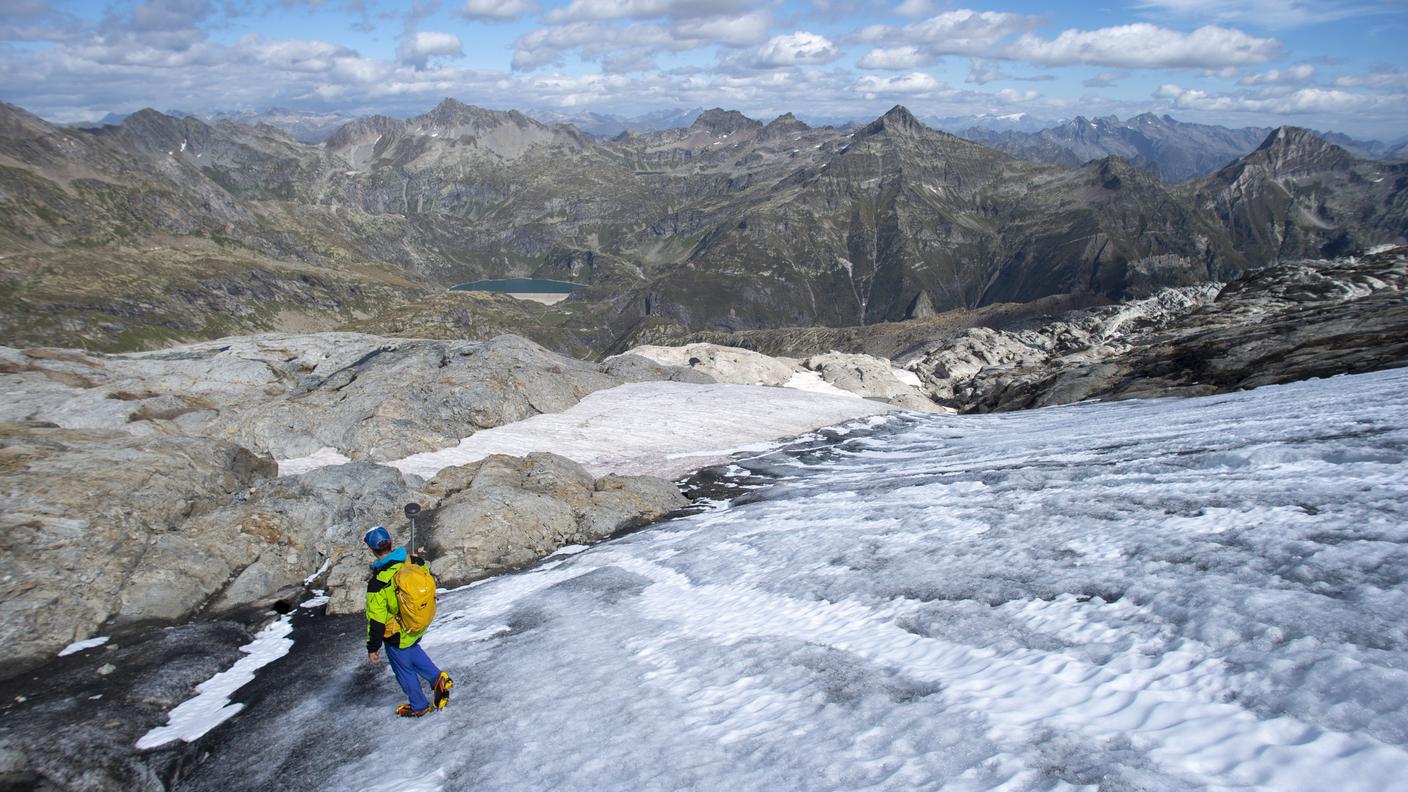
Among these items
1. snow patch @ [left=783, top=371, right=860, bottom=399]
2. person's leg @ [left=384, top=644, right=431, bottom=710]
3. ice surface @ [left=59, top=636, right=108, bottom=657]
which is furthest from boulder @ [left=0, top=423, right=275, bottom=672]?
snow patch @ [left=783, top=371, right=860, bottom=399]

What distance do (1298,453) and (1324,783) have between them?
52.9ft

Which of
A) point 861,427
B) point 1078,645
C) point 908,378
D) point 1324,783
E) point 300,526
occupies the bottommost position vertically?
point 908,378

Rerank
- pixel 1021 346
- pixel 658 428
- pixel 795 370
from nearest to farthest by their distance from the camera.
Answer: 1. pixel 658 428
2. pixel 795 370
3. pixel 1021 346

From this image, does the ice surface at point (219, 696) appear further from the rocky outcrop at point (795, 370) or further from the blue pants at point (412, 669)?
the rocky outcrop at point (795, 370)

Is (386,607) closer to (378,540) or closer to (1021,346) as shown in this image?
(378,540)

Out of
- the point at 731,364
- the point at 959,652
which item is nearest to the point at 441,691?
the point at 959,652

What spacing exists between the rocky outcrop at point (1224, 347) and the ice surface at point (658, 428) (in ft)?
54.4

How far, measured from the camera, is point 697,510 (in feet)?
101

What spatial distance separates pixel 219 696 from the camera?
53.3ft

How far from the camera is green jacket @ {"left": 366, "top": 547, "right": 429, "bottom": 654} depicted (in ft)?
42.1

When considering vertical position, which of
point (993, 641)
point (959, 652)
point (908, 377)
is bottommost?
point (908, 377)

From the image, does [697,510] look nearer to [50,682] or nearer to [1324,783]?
[50,682]

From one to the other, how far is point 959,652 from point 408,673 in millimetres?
10340

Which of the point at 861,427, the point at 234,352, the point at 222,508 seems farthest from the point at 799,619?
the point at 234,352
